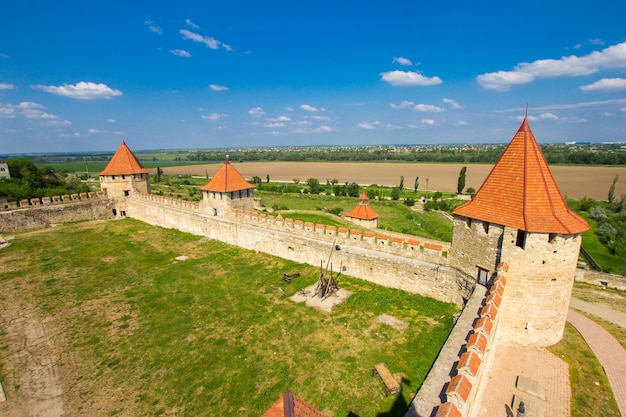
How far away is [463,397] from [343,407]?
3.11 m

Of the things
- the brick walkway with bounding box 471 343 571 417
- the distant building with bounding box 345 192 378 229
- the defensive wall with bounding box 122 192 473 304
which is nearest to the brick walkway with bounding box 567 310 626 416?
the brick walkway with bounding box 471 343 571 417

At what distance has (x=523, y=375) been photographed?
27.3 feet

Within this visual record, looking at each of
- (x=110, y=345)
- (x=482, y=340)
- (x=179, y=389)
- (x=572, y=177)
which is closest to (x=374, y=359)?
(x=482, y=340)

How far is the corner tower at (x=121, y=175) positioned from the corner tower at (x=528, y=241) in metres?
27.2

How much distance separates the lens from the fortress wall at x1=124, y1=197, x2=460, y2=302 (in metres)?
11.8

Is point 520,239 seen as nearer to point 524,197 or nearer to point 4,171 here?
point 524,197

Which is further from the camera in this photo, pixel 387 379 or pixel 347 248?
pixel 347 248

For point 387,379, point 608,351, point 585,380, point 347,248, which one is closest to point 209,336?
point 387,379

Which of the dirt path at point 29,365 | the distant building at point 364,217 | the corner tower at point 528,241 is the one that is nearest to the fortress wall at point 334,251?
the corner tower at point 528,241

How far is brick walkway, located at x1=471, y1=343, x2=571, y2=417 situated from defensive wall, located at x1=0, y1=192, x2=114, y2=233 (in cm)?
2979

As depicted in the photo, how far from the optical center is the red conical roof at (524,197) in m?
8.82

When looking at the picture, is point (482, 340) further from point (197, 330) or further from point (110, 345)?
point (110, 345)

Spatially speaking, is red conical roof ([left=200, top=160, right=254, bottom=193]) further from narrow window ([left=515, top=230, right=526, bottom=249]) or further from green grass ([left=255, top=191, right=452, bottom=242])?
narrow window ([left=515, top=230, right=526, bottom=249])

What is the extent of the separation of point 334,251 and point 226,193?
866 centimetres
